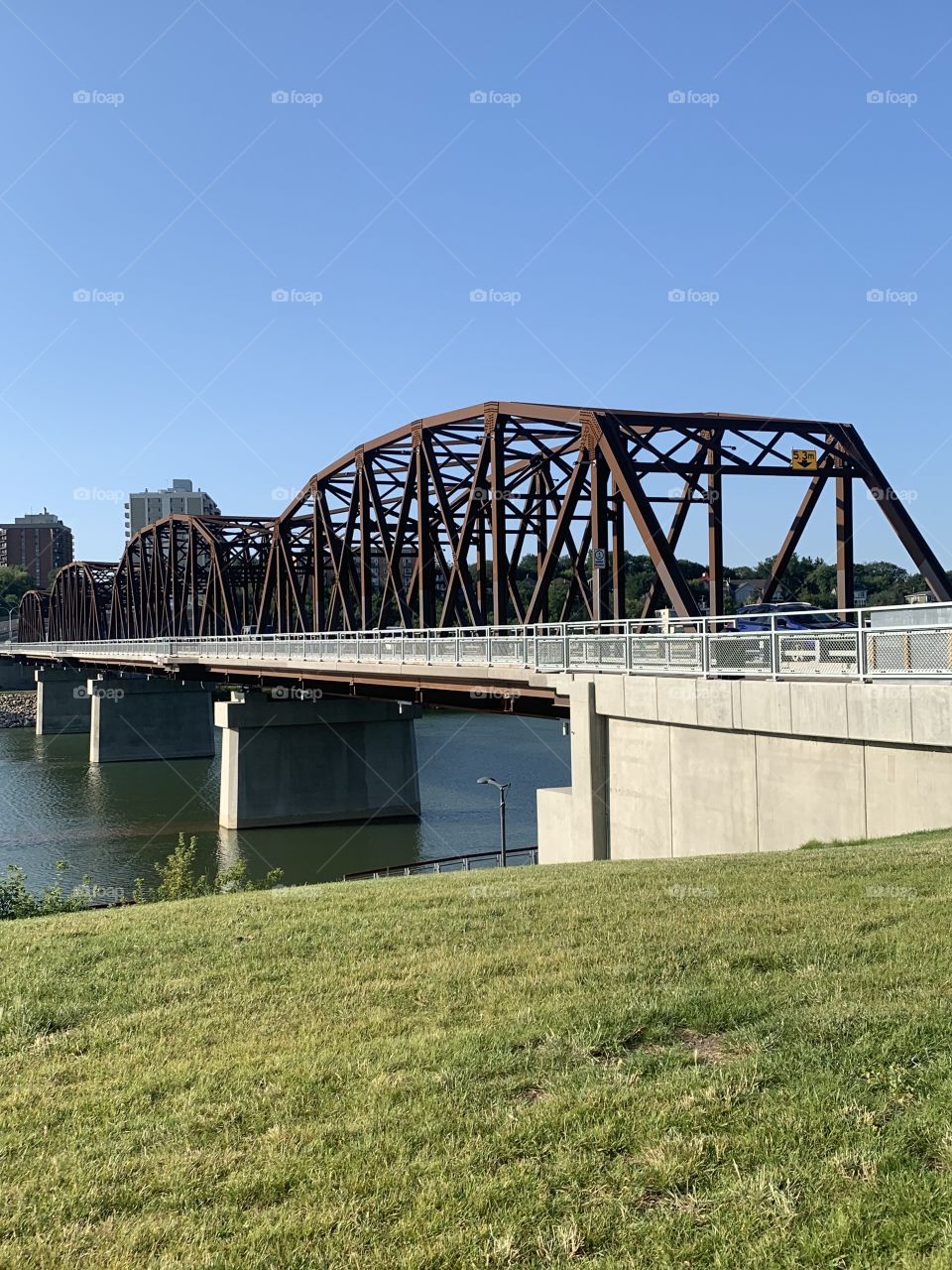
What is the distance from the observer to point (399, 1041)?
20.6 ft

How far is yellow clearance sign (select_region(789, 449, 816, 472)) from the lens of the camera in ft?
99.6

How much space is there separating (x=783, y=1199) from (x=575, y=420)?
92.9ft

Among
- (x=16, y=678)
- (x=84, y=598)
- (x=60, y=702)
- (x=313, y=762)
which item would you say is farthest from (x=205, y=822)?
(x=16, y=678)

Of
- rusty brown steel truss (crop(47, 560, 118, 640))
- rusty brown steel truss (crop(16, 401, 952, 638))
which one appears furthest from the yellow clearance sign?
rusty brown steel truss (crop(47, 560, 118, 640))

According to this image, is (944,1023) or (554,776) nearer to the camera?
(944,1023)

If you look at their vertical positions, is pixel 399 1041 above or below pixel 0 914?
above

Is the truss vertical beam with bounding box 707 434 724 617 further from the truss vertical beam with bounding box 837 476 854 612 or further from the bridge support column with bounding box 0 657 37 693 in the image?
the bridge support column with bounding box 0 657 37 693

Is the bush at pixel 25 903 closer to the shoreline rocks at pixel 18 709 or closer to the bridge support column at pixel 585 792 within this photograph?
the bridge support column at pixel 585 792

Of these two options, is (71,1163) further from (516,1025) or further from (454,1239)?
(516,1025)

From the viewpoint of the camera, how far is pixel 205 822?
48.9 metres

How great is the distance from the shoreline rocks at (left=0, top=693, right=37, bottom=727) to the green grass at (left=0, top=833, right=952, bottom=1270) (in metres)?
113

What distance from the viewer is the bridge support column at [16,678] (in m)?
145

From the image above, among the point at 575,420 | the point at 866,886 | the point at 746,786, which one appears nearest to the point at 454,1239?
the point at 866,886

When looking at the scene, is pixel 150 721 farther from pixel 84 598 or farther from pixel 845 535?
pixel 84 598
